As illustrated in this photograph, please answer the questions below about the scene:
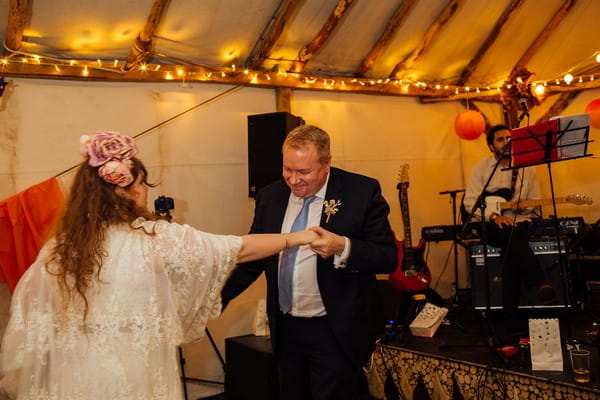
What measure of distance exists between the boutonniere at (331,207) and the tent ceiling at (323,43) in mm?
2833

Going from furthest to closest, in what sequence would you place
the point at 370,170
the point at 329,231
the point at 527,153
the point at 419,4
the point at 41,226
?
the point at 370,170
the point at 419,4
the point at 41,226
the point at 527,153
the point at 329,231

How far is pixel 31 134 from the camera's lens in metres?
4.61

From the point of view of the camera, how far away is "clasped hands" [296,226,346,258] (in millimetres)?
2291

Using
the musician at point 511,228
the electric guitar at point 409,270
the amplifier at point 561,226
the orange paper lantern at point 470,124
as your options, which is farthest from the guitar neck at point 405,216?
the amplifier at point 561,226

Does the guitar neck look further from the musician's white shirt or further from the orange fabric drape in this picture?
the orange fabric drape

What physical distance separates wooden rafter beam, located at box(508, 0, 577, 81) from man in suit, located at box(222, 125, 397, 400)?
481 centimetres

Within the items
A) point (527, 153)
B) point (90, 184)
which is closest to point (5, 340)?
point (90, 184)

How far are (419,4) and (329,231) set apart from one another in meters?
3.97

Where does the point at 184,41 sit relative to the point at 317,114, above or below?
above

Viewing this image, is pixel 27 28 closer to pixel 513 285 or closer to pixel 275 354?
pixel 275 354

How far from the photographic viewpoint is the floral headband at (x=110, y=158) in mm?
1991

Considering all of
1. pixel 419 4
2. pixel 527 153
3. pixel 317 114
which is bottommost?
pixel 527 153

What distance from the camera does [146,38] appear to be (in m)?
4.75

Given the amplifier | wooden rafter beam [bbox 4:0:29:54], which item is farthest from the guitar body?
wooden rafter beam [bbox 4:0:29:54]
